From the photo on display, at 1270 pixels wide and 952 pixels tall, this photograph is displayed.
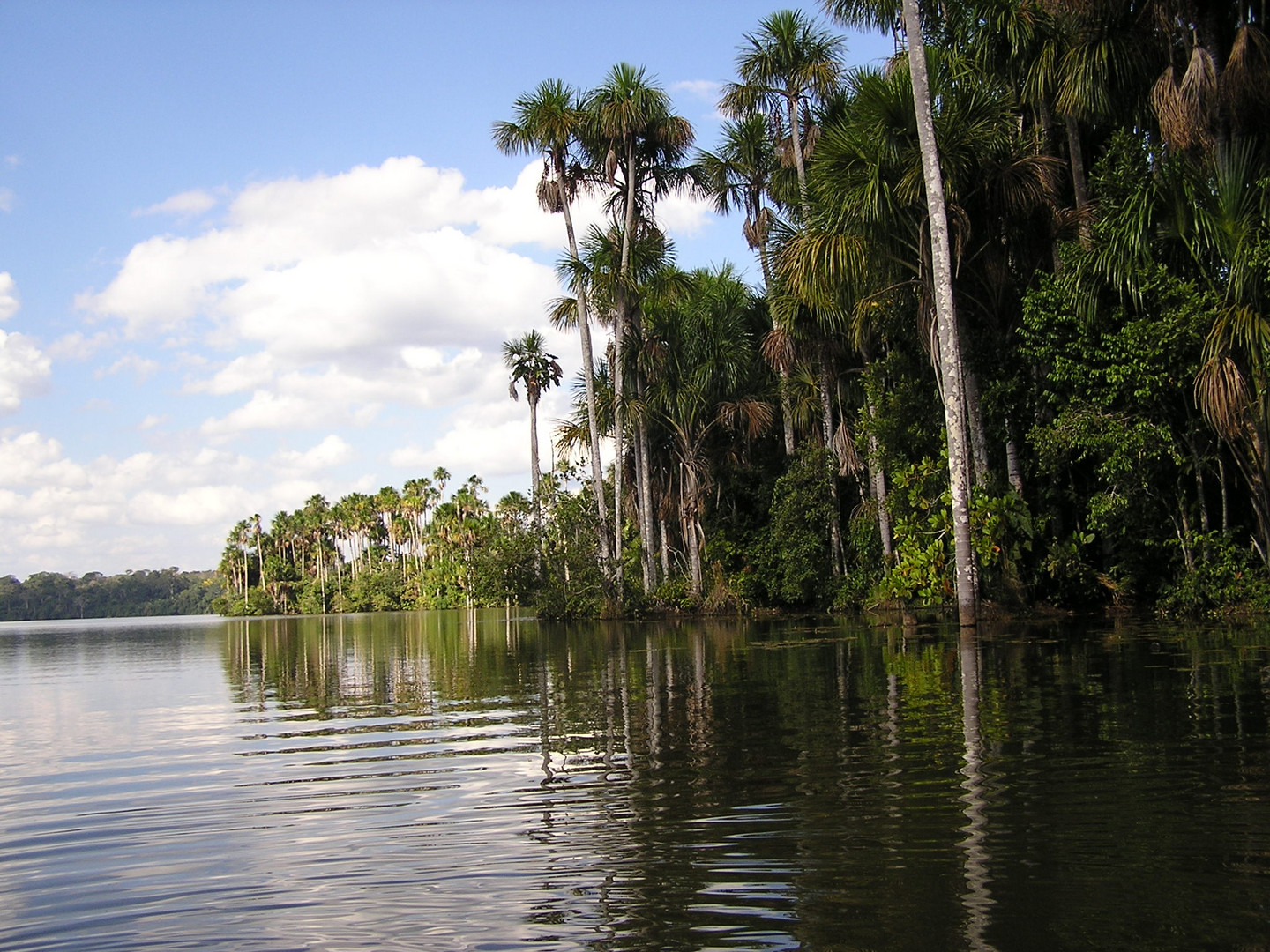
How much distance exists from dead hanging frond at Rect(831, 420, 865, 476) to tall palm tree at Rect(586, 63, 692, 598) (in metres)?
8.04

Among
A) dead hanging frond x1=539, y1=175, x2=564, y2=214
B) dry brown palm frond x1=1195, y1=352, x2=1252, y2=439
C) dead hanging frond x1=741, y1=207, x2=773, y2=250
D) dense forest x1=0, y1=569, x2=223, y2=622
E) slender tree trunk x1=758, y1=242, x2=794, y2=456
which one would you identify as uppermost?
dead hanging frond x1=539, y1=175, x2=564, y2=214

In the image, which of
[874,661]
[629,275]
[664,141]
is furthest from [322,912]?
[664,141]

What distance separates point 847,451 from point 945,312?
10194 millimetres

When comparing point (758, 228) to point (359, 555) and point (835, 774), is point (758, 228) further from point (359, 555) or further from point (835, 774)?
point (359, 555)

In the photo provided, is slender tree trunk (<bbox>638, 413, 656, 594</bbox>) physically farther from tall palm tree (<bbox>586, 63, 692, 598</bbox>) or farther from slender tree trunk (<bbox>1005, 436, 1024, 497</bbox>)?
slender tree trunk (<bbox>1005, 436, 1024, 497</bbox>)

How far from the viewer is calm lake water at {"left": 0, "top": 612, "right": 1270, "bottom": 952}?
3803 millimetres

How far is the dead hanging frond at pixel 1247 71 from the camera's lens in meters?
15.3

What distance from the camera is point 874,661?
13.6 m

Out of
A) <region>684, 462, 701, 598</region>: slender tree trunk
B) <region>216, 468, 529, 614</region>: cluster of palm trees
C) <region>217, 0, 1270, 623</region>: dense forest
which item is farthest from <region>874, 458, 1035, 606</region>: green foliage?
<region>216, 468, 529, 614</region>: cluster of palm trees

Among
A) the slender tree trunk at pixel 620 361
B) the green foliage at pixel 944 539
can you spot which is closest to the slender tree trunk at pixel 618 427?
the slender tree trunk at pixel 620 361

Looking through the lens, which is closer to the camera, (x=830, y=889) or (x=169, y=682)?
(x=830, y=889)

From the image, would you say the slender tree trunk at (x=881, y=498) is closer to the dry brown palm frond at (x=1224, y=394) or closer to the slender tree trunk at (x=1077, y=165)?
the slender tree trunk at (x=1077, y=165)

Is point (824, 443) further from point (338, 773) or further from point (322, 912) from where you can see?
point (322, 912)

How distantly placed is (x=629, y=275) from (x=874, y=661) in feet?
77.0
